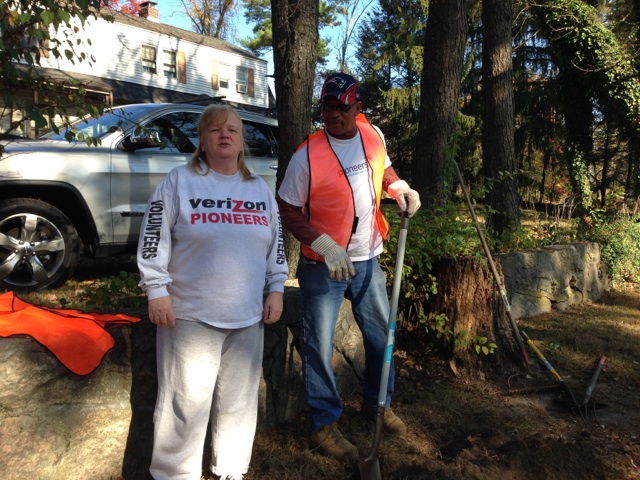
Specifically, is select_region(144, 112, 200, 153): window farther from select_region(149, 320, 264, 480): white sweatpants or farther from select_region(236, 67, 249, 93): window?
select_region(236, 67, 249, 93): window

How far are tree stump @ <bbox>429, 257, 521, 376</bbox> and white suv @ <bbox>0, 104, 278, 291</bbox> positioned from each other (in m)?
2.27

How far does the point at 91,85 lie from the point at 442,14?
53.5 feet

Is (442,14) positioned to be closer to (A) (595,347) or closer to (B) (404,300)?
(B) (404,300)

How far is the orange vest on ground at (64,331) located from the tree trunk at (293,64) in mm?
2351

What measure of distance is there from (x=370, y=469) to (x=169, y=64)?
2531 centimetres

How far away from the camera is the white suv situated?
481 centimetres

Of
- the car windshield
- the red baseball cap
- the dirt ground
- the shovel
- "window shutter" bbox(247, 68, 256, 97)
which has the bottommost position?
the dirt ground

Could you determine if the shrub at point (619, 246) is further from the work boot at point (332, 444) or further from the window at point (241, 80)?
the window at point (241, 80)

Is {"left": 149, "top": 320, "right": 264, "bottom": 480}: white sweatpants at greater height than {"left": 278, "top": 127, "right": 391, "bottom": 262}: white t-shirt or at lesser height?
lesser

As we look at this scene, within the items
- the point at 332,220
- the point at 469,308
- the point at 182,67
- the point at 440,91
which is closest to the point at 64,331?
the point at 332,220

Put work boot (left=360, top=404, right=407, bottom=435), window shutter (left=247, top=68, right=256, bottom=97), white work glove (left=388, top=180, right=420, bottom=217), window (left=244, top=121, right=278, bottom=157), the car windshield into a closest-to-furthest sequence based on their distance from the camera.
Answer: white work glove (left=388, top=180, right=420, bottom=217)
work boot (left=360, top=404, right=407, bottom=435)
the car windshield
window (left=244, top=121, right=278, bottom=157)
window shutter (left=247, top=68, right=256, bottom=97)

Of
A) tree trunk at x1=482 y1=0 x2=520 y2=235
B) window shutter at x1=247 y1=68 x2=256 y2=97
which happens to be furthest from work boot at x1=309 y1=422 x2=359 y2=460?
window shutter at x1=247 y1=68 x2=256 y2=97

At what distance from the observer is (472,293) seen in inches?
173

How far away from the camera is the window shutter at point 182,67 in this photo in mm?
25781
